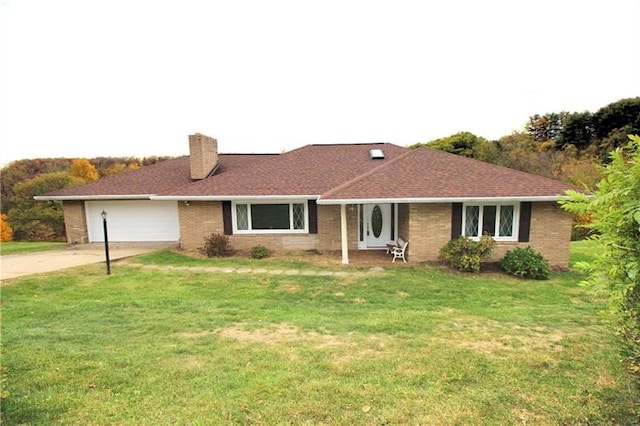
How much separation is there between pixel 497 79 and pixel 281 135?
20837mm

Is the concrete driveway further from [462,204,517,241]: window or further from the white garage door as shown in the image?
[462,204,517,241]: window

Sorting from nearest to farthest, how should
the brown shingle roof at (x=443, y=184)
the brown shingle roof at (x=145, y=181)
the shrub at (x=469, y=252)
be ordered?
the shrub at (x=469, y=252), the brown shingle roof at (x=443, y=184), the brown shingle roof at (x=145, y=181)

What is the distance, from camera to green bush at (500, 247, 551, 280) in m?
9.41

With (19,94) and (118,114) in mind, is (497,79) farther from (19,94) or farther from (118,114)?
(118,114)

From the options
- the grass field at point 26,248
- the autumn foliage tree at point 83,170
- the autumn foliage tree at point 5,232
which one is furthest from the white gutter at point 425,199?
the autumn foliage tree at point 83,170

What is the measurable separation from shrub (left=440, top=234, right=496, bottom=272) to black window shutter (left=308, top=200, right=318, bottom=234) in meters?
4.82

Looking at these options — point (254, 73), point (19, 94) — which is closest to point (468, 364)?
point (19, 94)

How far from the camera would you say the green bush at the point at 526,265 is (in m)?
9.41

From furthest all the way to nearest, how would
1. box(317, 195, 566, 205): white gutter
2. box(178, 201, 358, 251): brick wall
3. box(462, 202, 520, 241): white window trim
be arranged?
box(178, 201, 358, 251): brick wall → box(462, 202, 520, 241): white window trim → box(317, 195, 566, 205): white gutter

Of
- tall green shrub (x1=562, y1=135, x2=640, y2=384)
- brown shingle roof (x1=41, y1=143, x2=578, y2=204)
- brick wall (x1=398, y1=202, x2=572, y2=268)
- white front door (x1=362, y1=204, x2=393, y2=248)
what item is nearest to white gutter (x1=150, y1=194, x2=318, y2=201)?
brown shingle roof (x1=41, y1=143, x2=578, y2=204)

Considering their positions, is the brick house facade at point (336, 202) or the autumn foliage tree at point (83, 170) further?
the autumn foliage tree at point (83, 170)

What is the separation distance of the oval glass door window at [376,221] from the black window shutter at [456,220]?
113 inches

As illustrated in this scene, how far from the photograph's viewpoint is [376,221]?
12.7 metres

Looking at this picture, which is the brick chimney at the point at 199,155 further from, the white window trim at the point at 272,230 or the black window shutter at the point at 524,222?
the black window shutter at the point at 524,222
